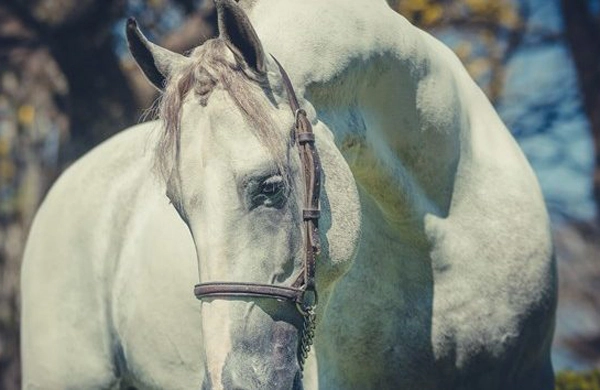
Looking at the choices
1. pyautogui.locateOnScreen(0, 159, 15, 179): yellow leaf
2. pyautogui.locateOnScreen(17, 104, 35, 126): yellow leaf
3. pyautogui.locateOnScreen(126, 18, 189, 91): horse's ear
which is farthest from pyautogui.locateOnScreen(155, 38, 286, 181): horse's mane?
pyautogui.locateOnScreen(0, 159, 15, 179): yellow leaf

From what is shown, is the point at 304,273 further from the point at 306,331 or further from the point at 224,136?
the point at 224,136

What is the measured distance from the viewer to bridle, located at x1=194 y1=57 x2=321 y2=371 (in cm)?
308

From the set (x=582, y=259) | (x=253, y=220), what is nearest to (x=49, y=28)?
(x=253, y=220)

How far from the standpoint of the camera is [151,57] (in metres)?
3.50

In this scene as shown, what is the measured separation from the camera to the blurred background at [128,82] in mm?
10156

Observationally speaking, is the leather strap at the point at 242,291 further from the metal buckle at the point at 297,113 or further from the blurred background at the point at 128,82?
the blurred background at the point at 128,82

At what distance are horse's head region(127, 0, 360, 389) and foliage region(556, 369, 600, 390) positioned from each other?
3364mm

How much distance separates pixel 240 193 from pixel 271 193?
0.09 meters

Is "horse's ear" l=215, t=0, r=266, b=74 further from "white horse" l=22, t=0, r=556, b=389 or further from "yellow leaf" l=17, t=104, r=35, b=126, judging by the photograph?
"yellow leaf" l=17, t=104, r=35, b=126

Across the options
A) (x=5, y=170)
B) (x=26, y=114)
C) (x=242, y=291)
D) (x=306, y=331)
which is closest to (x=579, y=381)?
(x=306, y=331)

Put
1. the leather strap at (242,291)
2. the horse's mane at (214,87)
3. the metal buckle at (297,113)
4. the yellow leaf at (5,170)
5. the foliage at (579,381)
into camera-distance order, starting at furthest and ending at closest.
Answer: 1. the yellow leaf at (5,170)
2. the foliage at (579,381)
3. the metal buckle at (297,113)
4. the horse's mane at (214,87)
5. the leather strap at (242,291)

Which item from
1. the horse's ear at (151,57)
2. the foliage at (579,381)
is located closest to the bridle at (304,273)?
the horse's ear at (151,57)

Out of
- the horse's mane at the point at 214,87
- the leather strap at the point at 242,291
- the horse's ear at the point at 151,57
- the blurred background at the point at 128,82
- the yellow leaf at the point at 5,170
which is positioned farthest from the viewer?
the yellow leaf at the point at 5,170

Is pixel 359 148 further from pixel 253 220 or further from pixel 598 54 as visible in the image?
pixel 598 54
